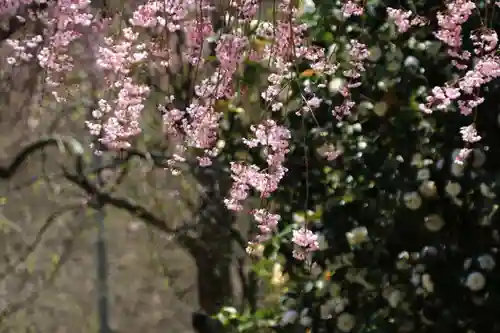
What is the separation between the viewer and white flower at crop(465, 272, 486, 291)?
109 cm

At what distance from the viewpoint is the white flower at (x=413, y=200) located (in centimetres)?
113

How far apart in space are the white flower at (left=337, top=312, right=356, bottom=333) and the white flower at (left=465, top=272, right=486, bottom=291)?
23cm

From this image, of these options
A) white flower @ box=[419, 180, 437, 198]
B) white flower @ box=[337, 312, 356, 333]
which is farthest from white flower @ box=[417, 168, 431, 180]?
white flower @ box=[337, 312, 356, 333]

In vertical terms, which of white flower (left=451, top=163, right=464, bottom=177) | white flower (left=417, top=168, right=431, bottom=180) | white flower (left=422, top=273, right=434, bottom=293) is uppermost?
white flower (left=451, top=163, right=464, bottom=177)

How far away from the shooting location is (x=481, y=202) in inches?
43.2

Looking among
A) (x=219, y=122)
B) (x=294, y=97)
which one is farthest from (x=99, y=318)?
(x=294, y=97)

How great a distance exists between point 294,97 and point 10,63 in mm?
1282

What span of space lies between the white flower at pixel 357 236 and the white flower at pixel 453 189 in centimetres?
17

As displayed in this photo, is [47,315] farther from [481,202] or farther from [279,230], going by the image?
[481,202]

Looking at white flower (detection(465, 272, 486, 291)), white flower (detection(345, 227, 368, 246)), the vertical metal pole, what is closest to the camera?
white flower (detection(465, 272, 486, 291))

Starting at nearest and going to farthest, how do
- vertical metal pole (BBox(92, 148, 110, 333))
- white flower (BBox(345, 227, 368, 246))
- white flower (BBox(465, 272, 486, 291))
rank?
white flower (BBox(465, 272, 486, 291))
white flower (BBox(345, 227, 368, 246))
vertical metal pole (BBox(92, 148, 110, 333))

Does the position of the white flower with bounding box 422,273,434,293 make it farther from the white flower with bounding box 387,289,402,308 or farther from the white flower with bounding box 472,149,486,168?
the white flower with bounding box 472,149,486,168

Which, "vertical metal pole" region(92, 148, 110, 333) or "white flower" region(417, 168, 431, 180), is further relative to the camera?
"vertical metal pole" region(92, 148, 110, 333)

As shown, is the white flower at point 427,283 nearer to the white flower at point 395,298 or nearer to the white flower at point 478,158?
the white flower at point 395,298
